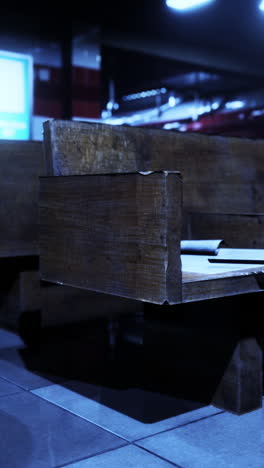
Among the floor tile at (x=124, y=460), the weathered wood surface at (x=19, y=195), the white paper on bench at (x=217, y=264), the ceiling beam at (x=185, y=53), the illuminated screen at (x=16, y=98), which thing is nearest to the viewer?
the floor tile at (x=124, y=460)

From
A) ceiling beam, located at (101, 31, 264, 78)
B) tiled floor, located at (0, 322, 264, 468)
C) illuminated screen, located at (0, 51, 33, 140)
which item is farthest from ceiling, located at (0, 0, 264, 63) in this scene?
tiled floor, located at (0, 322, 264, 468)

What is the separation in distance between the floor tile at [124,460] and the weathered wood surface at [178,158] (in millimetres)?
825

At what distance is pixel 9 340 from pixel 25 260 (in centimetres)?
36

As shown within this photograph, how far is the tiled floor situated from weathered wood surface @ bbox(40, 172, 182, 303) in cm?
35

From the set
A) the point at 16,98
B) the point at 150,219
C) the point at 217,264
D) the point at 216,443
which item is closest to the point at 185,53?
the point at 16,98

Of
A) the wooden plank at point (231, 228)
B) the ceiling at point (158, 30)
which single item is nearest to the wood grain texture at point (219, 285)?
the wooden plank at point (231, 228)

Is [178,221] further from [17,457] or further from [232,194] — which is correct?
[232,194]

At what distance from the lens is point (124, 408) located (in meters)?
1.48

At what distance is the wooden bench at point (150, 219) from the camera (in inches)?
45.1

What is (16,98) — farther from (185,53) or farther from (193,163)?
(185,53)

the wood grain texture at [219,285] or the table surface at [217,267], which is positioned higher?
the table surface at [217,267]

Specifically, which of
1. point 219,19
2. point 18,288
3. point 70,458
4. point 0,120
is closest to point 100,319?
point 18,288

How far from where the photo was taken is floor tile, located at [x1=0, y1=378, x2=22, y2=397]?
63.5 inches

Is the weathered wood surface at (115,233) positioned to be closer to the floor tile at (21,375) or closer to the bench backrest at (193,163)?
the bench backrest at (193,163)
